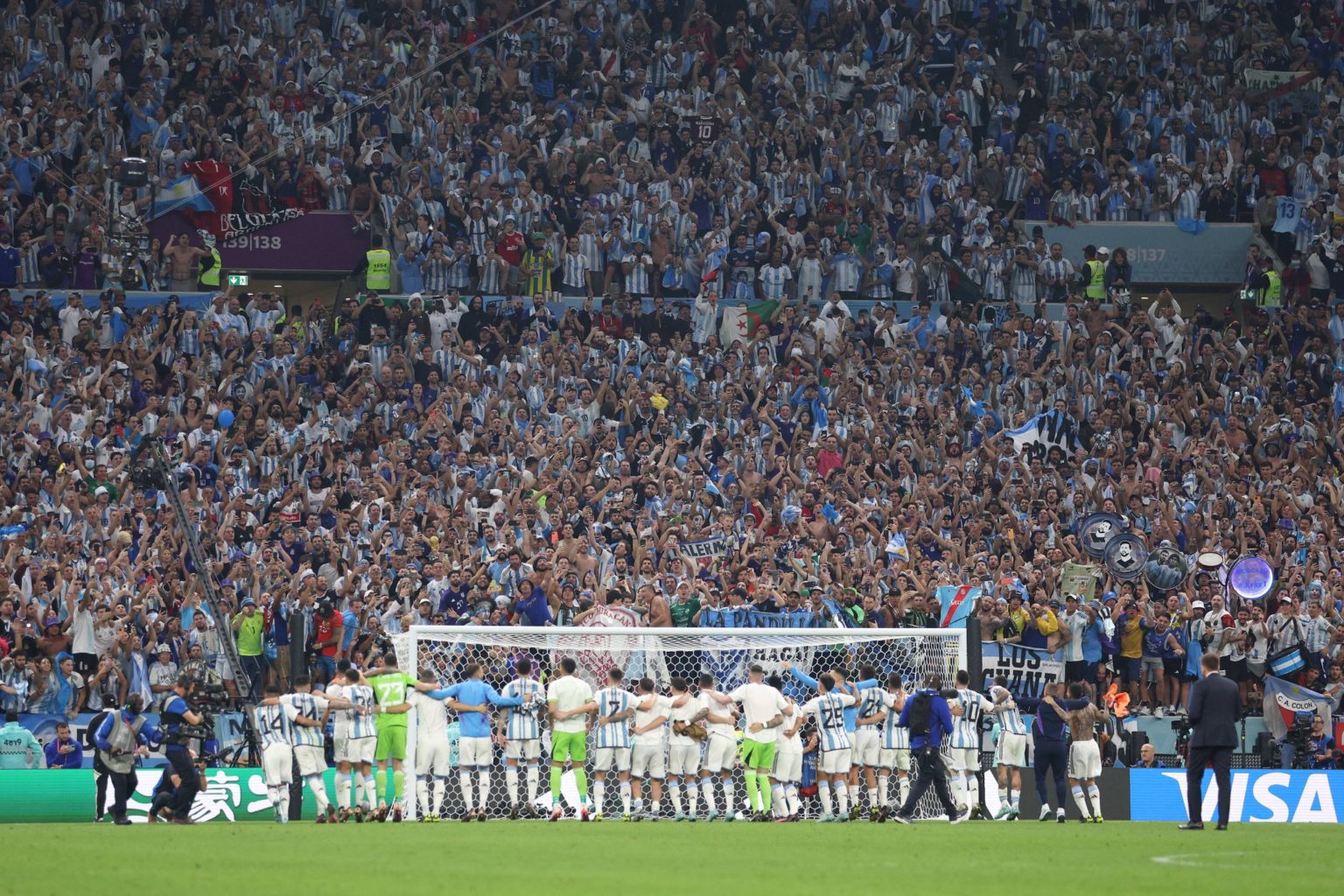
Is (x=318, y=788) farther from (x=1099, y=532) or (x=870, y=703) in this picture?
(x=1099, y=532)

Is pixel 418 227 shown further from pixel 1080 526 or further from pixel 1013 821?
pixel 1013 821

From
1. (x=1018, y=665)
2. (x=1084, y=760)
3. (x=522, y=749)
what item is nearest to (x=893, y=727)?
(x=1084, y=760)

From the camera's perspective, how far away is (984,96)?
1497 inches

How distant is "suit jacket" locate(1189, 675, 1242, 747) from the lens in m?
18.5

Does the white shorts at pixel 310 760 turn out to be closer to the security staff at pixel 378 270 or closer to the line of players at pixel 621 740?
the line of players at pixel 621 740

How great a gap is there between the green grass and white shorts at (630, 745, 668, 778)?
0.96 m

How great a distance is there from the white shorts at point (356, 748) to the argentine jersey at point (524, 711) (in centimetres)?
146

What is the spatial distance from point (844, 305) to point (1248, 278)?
800 centimetres

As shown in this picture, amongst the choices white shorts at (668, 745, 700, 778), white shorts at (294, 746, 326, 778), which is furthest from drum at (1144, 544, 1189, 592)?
white shorts at (294, 746, 326, 778)

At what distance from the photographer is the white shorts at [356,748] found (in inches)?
825

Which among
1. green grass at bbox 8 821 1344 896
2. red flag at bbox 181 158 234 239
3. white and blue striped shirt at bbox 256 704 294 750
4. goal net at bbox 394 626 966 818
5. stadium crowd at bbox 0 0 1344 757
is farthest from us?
red flag at bbox 181 158 234 239

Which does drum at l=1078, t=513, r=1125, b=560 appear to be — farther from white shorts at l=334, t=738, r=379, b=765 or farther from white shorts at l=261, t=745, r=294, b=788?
white shorts at l=261, t=745, r=294, b=788

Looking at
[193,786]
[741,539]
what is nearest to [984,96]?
[741,539]

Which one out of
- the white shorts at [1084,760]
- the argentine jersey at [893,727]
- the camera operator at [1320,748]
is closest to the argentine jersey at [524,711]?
the argentine jersey at [893,727]
